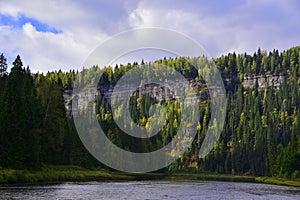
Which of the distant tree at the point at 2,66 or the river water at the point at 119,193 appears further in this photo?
the distant tree at the point at 2,66

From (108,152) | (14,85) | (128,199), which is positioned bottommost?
(128,199)

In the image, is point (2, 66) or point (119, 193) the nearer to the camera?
point (119, 193)

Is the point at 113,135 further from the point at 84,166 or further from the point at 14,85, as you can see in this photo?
the point at 14,85

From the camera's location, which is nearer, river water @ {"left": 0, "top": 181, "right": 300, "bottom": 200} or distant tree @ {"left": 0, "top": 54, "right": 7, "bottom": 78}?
river water @ {"left": 0, "top": 181, "right": 300, "bottom": 200}

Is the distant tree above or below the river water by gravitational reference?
above

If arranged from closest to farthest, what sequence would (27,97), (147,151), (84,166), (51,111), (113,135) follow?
(27,97), (51,111), (84,166), (113,135), (147,151)

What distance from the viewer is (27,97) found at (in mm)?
61688

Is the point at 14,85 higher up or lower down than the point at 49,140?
higher up

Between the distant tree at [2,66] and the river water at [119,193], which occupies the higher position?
the distant tree at [2,66]

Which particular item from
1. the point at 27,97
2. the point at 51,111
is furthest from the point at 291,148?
the point at 27,97

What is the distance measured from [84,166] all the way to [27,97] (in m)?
25.4

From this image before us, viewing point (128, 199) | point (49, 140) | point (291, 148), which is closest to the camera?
point (128, 199)

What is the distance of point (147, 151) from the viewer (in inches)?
4564

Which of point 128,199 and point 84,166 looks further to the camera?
point 84,166
